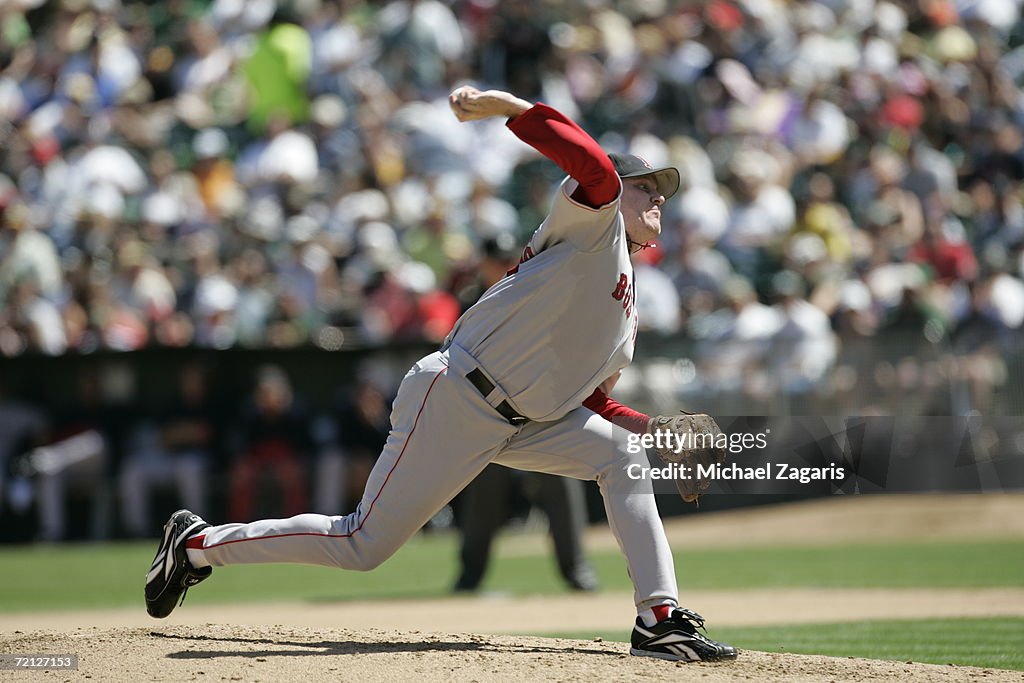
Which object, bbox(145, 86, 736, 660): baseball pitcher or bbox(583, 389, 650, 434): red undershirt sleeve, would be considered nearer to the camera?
bbox(145, 86, 736, 660): baseball pitcher

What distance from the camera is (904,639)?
6.85 m

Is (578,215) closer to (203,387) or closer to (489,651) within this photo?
(489,651)

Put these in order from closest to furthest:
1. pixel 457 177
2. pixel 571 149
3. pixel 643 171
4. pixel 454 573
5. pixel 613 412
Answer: pixel 571 149 < pixel 643 171 < pixel 613 412 < pixel 454 573 < pixel 457 177

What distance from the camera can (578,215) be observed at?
482cm

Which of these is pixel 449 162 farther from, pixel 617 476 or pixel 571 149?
pixel 571 149

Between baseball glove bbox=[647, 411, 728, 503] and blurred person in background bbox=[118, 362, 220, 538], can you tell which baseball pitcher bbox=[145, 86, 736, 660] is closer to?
baseball glove bbox=[647, 411, 728, 503]

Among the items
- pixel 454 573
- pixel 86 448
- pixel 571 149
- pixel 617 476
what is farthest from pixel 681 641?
pixel 86 448

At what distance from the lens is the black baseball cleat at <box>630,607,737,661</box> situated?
16.6 feet

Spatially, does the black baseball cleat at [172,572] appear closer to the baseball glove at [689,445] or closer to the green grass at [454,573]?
the baseball glove at [689,445]

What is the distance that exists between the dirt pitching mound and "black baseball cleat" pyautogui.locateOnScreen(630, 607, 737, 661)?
62mm

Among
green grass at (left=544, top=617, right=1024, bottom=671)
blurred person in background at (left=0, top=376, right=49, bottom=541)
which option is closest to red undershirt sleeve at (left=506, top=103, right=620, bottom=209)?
green grass at (left=544, top=617, right=1024, bottom=671)

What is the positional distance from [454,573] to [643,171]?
632cm

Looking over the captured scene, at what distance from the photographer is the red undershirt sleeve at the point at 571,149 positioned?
468 cm

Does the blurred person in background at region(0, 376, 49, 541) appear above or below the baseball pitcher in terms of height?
above
